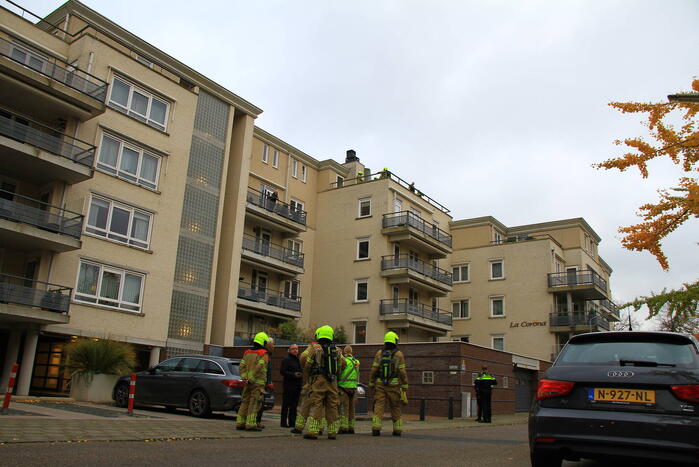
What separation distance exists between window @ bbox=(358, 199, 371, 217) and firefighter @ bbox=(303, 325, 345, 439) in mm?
30689

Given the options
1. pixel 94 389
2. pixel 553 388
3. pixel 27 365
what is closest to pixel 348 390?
pixel 553 388

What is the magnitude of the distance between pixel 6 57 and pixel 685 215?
23.3 meters

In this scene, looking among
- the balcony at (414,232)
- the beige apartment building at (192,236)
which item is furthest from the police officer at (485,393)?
the balcony at (414,232)

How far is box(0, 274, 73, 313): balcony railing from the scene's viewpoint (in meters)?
21.4

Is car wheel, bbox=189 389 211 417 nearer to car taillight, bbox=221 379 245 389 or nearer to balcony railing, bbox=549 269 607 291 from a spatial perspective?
car taillight, bbox=221 379 245 389

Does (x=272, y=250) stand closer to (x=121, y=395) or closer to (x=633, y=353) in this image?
(x=121, y=395)

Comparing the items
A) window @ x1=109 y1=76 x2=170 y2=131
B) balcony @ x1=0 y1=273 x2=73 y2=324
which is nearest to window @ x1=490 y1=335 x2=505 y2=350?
window @ x1=109 y1=76 x2=170 y2=131

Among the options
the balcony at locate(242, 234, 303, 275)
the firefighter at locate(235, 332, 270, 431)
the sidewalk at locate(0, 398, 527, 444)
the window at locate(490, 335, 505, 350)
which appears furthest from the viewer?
the window at locate(490, 335, 505, 350)

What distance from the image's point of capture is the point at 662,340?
6148mm

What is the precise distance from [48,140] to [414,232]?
77.9ft

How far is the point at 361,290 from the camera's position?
134 feet

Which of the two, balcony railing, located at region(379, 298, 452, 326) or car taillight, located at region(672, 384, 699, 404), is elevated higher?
balcony railing, located at region(379, 298, 452, 326)

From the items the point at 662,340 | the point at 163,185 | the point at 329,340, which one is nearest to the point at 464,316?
the point at 163,185

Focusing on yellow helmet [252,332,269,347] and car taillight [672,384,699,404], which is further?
Result: yellow helmet [252,332,269,347]
